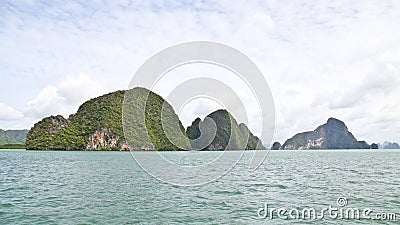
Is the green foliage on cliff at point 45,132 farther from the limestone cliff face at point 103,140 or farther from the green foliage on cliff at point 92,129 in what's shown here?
the limestone cliff face at point 103,140

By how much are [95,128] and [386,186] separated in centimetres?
14845

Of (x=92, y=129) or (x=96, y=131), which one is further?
(x=92, y=129)

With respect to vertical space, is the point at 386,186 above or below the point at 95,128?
below

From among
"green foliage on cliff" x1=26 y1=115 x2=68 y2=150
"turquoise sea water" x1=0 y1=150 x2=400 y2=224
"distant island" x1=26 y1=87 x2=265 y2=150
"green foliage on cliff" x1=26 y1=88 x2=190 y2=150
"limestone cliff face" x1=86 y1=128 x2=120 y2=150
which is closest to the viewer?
"turquoise sea water" x1=0 y1=150 x2=400 y2=224

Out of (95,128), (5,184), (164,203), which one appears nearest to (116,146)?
(95,128)

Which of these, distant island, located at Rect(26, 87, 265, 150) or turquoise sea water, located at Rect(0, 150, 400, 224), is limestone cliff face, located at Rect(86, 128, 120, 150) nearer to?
distant island, located at Rect(26, 87, 265, 150)

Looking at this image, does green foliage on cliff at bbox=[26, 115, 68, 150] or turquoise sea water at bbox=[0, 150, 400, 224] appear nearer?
turquoise sea water at bbox=[0, 150, 400, 224]

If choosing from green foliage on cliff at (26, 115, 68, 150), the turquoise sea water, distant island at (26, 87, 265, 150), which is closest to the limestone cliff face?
distant island at (26, 87, 265, 150)

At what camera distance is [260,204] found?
20109mm

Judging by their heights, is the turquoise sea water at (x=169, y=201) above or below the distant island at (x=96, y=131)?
below

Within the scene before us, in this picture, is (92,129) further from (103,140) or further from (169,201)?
(169,201)

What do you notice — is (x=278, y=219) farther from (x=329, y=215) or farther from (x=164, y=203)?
(x=164, y=203)

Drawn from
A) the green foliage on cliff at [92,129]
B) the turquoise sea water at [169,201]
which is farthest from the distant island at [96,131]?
the turquoise sea water at [169,201]

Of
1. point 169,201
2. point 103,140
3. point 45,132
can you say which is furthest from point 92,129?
point 169,201
